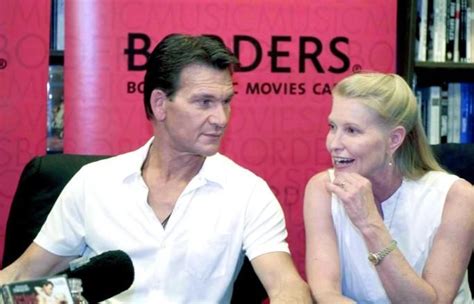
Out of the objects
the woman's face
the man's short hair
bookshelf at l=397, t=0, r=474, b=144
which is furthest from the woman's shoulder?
bookshelf at l=397, t=0, r=474, b=144

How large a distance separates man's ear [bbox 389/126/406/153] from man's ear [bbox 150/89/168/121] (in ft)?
1.89

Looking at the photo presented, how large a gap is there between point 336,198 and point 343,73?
0.89 metres

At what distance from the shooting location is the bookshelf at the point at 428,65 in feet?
9.53

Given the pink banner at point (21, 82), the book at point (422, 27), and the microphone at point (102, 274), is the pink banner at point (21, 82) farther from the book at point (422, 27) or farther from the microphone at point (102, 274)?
the microphone at point (102, 274)

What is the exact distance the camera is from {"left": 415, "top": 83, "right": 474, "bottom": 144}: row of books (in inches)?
119

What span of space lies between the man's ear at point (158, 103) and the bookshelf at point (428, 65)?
3.94 feet

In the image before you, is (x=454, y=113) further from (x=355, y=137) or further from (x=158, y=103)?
(x=158, y=103)

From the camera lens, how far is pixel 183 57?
198 centimetres

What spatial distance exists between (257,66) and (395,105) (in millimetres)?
888

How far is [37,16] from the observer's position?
2.61m

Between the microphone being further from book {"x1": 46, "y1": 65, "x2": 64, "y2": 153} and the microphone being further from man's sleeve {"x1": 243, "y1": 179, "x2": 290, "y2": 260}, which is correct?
book {"x1": 46, "y1": 65, "x2": 64, "y2": 153}

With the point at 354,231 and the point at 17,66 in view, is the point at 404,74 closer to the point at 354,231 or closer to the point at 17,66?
the point at 354,231

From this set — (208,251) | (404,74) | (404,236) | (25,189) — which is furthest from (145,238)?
(404,74)

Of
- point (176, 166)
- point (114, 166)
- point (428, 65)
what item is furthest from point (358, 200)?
point (428, 65)
